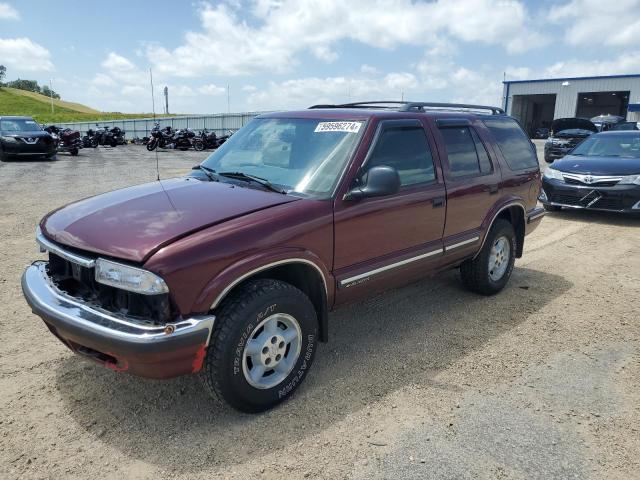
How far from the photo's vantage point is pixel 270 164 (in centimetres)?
385

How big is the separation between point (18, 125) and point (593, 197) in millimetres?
19464

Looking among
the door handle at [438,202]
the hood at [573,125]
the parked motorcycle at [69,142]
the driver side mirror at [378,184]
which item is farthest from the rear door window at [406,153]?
the parked motorcycle at [69,142]

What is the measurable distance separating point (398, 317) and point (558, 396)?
157 cm

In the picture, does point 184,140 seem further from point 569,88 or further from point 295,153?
point 569,88

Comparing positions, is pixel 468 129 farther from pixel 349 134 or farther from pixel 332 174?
pixel 332 174

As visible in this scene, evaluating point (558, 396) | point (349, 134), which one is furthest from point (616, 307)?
point (349, 134)

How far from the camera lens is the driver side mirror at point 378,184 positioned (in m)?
3.32

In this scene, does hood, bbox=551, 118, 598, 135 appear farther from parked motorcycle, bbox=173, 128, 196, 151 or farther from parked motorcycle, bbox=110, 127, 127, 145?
parked motorcycle, bbox=110, 127, 127, 145

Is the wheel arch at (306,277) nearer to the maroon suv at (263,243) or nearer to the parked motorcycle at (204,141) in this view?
the maroon suv at (263,243)

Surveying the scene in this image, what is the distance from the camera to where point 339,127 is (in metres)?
3.79

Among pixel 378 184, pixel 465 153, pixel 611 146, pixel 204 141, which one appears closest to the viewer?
pixel 378 184

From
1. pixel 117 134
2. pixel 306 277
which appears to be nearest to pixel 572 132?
pixel 306 277

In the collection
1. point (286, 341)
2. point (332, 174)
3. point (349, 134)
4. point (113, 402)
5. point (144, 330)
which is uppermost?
point (349, 134)

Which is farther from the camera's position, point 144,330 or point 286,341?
point 286,341
